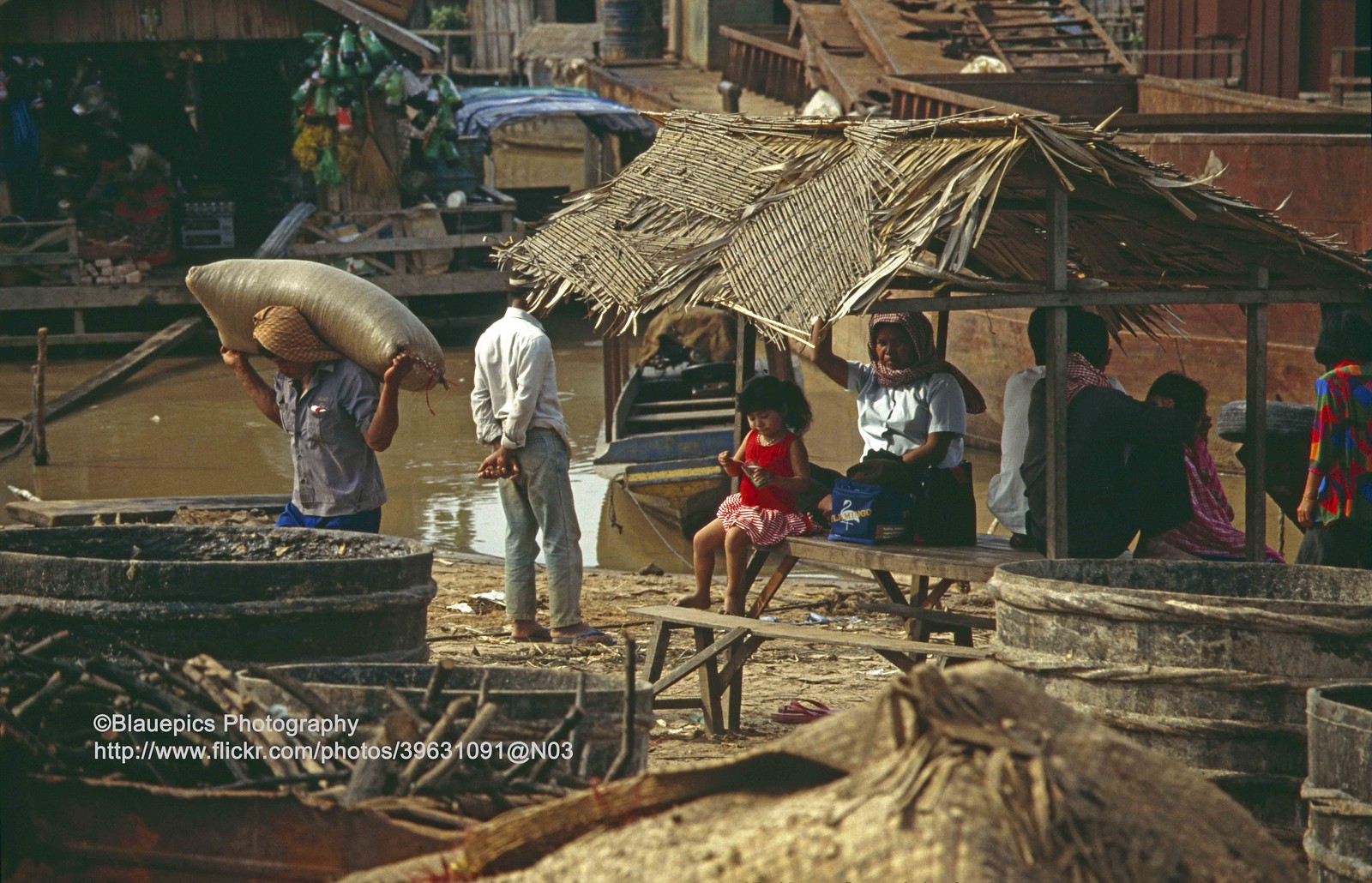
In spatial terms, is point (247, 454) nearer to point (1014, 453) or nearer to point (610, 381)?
point (610, 381)

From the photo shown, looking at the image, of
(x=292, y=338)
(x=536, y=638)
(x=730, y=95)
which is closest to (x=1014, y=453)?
(x=536, y=638)

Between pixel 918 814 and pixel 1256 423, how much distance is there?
4.60 meters

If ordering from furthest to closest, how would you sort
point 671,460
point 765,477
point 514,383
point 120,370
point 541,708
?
1. point 120,370
2. point 671,460
3. point 514,383
4. point 765,477
5. point 541,708

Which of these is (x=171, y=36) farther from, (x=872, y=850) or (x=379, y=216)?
(x=872, y=850)

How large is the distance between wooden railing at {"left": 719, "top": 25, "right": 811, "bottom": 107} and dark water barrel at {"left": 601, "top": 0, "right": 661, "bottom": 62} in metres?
4.14

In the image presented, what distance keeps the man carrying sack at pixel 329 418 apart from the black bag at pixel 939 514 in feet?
7.33

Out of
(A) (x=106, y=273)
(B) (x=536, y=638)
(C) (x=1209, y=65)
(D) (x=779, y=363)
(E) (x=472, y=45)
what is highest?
(E) (x=472, y=45)

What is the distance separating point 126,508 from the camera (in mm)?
8258

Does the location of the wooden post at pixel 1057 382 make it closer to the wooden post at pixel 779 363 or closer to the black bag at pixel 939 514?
the black bag at pixel 939 514

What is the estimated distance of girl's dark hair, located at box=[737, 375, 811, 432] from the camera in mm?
7285

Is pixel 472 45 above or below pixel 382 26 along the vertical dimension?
above

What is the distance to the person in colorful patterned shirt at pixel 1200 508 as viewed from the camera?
6.39 meters

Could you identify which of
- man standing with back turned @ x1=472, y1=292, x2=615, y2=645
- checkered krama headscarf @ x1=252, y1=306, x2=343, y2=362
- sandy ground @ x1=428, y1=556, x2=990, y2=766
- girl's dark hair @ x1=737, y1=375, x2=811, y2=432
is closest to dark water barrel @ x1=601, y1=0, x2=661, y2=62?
sandy ground @ x1=428, y1=556, x2=990, y2=766

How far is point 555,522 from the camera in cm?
819
